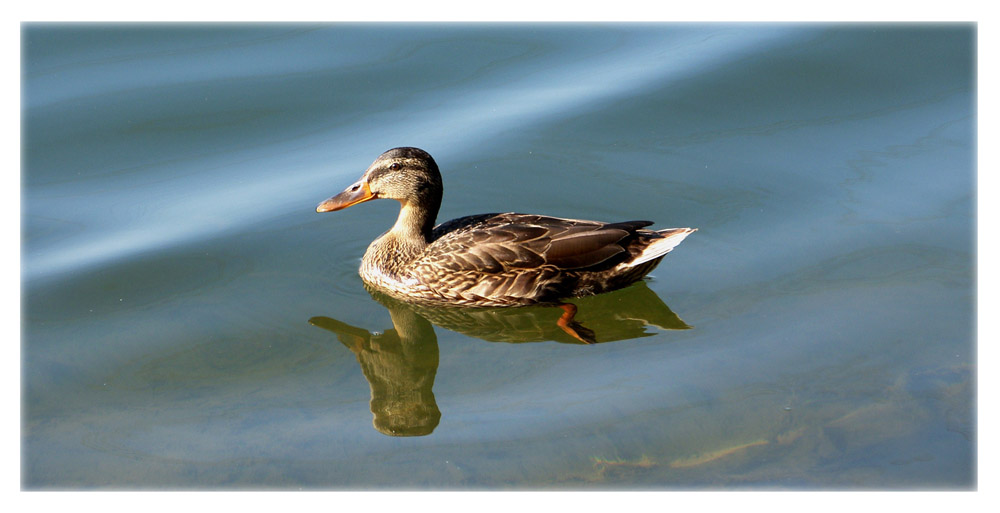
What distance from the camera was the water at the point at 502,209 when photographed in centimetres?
620

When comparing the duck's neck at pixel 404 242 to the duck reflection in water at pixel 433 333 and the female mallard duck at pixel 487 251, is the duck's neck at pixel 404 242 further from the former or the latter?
the duck reflection in water at pixel 433 333

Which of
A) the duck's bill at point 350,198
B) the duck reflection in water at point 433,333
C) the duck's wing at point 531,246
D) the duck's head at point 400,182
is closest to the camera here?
the duck reflection in water at point 433,333

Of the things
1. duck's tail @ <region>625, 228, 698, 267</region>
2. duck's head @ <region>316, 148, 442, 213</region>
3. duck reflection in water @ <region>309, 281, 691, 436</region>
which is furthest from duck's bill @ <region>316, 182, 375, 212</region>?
duck's tail @ <region>625, 228, 698, 267</region>

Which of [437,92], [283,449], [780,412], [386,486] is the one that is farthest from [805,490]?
[437,92]

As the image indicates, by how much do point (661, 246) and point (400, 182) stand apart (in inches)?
82.8

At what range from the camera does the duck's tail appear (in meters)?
7.54

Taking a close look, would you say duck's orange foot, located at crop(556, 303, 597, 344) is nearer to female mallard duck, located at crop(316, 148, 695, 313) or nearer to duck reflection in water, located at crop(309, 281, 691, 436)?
duck reflection in water, located at crop(309, 281, 691, 436)

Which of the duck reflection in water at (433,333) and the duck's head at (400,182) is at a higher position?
the duck's head at (400,182)

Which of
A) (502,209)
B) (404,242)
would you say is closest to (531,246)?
(404,242)

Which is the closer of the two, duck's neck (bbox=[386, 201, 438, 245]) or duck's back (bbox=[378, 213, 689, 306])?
duck's back (bbox=[378, 213, 689, 306])

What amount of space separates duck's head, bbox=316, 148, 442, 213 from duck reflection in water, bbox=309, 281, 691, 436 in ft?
2.50

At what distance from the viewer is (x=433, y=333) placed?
7.56 m

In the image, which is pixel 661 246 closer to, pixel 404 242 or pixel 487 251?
pixel 487 251

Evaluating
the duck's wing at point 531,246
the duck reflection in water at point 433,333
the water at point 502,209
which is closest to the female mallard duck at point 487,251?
the duck's wing at point 531,246
